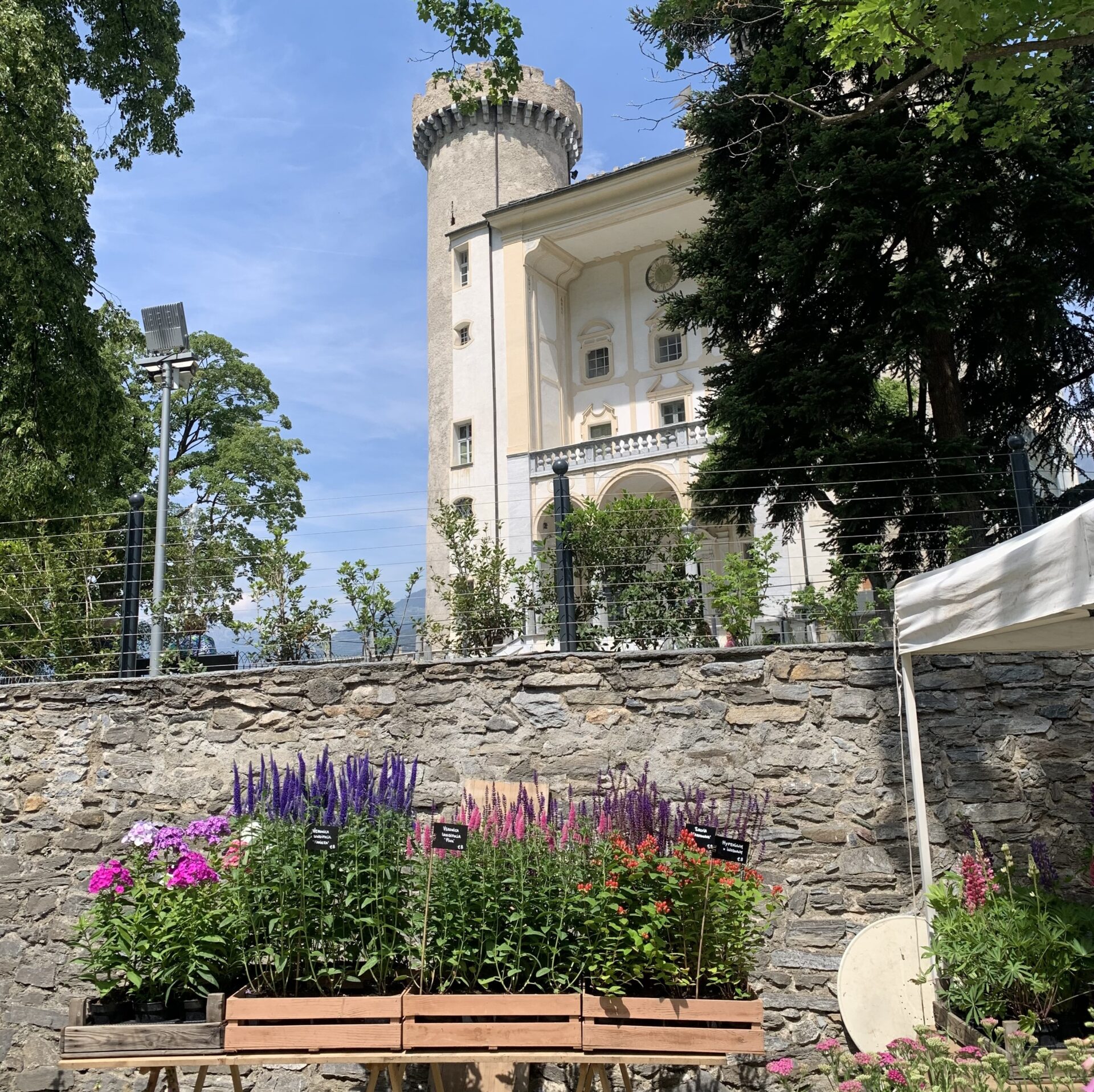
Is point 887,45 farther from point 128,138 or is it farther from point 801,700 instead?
point 128,138

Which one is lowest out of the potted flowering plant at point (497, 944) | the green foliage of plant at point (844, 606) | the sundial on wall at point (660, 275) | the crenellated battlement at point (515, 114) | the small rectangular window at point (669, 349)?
the potted flowering plant at point (497, 944)

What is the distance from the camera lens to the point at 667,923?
11.9 ft

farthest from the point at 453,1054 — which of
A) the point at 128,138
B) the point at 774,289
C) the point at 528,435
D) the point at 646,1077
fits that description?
the point at 528,435

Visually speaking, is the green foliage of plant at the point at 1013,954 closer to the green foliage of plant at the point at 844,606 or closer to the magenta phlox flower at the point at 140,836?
the green foliage of plant at the point at 844,606

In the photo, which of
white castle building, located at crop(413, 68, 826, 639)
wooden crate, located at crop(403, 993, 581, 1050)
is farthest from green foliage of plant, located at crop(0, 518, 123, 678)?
white castle building, located at crop(413, 68, 826, 639)

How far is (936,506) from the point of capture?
8.20 m

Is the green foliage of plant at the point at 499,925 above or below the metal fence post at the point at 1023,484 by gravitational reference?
below

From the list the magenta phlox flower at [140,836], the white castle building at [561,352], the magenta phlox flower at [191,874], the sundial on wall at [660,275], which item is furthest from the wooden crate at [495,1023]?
the sundial on wall at [660,275]

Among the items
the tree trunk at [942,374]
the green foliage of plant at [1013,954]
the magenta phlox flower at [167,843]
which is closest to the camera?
the green foliage of plant at [1013,954]

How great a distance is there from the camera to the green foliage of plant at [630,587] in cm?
600

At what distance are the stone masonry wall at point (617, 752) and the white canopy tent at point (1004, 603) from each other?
1.43ft

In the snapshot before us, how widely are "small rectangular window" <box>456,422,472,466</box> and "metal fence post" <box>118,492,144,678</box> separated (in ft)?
63.7

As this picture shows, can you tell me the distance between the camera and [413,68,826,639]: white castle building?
22438mm

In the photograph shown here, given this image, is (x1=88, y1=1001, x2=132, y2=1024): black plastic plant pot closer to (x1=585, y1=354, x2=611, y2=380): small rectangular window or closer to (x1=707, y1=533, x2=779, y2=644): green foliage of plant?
(x1=707, y1=533, x2=779, y2=644): green foliage of plant
